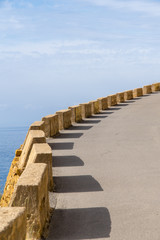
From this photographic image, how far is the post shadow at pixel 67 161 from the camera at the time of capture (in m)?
12.3

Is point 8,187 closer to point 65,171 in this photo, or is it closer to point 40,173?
point 65,171

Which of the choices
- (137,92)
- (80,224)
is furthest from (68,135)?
(137,92)

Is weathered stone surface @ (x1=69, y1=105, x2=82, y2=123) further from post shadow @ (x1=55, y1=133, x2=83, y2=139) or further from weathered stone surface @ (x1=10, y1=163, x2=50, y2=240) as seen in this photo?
weathered stone surface @ (x1=10, y1=163, x2=50, y2=240)

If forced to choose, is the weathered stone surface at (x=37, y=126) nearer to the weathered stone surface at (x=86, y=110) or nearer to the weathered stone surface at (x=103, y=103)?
the weathered stone surface at (x=86, y=110)

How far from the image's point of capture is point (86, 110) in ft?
79.9

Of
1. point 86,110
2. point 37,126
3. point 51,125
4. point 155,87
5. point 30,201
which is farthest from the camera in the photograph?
point 155,87

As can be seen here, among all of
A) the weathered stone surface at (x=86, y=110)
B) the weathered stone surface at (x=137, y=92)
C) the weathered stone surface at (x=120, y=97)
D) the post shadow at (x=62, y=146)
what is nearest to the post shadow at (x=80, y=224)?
the post shadow at (x=62, y=146)

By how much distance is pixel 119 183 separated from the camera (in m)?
10.2

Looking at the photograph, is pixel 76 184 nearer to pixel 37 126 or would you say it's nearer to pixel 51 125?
pixel 37 126

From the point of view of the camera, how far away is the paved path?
24.4 feet

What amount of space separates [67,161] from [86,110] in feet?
38.1

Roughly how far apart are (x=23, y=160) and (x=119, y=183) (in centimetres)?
296

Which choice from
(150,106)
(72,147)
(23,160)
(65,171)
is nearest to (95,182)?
(65,171)

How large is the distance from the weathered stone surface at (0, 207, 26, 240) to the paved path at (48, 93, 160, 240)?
159 centimetres
